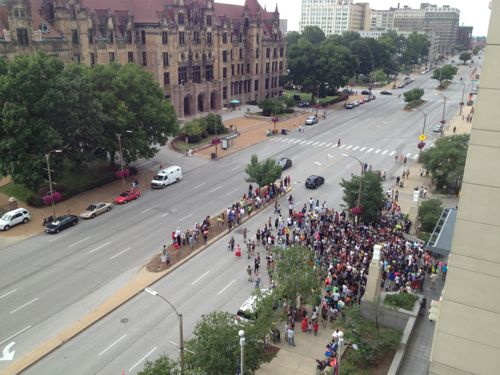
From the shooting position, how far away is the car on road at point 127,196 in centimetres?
4618

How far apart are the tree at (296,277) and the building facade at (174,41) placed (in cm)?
4745

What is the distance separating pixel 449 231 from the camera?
30.5 m

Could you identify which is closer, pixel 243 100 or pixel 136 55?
pixel 136 55

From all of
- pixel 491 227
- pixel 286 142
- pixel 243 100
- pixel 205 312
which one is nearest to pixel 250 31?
pixel 243 100

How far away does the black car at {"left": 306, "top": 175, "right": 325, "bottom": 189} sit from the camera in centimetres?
5103

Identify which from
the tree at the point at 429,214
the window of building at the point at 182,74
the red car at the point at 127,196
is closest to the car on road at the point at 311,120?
the window of building at the point at 182,74

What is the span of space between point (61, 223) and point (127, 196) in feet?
26.8

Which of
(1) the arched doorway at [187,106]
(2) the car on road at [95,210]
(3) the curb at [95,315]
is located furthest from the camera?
(1) the arched doorway at [187,106]

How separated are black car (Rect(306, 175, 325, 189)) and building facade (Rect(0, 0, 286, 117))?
33985 millimetres

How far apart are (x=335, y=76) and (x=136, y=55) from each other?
44934 mm

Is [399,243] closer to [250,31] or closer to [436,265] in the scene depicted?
[436,265]

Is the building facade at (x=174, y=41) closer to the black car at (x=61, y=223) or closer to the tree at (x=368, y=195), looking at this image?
the black car at (x=61, y=223)

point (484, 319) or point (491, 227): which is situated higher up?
point (491, 227)

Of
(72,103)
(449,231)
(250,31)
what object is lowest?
(449,231)
